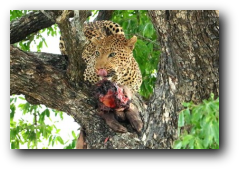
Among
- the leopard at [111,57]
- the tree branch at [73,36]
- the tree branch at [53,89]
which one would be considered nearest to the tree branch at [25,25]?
the leopard at [111,57]

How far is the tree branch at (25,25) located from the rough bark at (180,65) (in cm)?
300

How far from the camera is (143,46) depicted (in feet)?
22.0

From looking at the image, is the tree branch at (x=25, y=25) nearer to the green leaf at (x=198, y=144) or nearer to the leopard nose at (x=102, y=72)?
the leopard nose at (x=102, y=72)

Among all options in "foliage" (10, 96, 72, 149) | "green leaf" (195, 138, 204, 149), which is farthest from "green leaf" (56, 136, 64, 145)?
"green leaf" (195, 138, 204, 149)

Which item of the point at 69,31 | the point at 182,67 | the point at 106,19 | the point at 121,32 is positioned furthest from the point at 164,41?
the point at 106,19

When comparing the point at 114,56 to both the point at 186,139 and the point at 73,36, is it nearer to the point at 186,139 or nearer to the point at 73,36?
the point at 73,36

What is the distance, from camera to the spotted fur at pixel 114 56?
6168 mm

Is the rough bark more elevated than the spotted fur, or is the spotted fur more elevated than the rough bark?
the spotted fur

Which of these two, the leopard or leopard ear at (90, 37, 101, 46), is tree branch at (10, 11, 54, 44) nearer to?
the leopard

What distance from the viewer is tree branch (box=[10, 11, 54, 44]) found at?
6.82 metres

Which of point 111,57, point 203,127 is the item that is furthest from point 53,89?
point 203,127

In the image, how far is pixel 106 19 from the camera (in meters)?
7.87

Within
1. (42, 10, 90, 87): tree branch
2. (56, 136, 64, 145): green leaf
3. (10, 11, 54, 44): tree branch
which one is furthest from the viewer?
(56, 136, 64, 145): green leaf

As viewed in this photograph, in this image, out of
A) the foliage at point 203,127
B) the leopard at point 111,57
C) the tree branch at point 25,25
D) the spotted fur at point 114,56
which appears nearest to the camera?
the foliage at point 203,127
